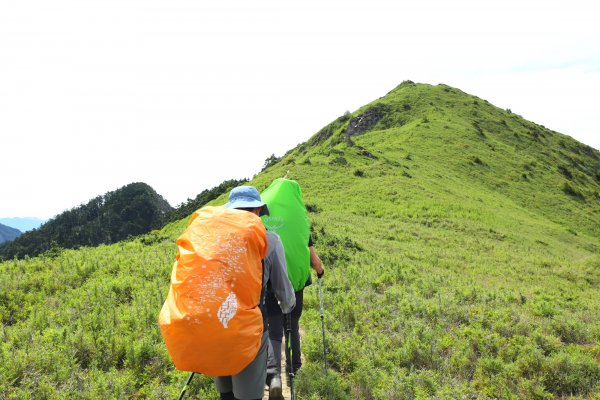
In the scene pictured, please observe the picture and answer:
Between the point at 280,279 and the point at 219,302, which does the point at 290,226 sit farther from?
the point at 219,302

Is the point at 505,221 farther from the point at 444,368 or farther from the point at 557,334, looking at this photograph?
the point at 444,368

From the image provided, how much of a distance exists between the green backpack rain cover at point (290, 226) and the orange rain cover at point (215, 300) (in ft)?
4.50

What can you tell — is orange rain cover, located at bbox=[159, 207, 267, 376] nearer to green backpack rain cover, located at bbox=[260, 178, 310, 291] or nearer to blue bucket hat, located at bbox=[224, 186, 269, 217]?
blue bucket hat, located at bbox=[224, 186, 269, 217]

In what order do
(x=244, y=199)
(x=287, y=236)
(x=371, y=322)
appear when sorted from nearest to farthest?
(x=244, y=199)
(x=287, y=236)
(x=371, y=322)

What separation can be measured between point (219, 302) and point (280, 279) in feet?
3.24

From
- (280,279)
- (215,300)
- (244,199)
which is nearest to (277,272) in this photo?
(280,279)

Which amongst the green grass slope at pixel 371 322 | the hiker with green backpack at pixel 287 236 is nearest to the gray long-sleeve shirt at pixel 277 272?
the hiker with green backpack at pixel 287 236

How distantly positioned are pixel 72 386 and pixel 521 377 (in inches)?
268

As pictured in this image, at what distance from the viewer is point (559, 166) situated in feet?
181

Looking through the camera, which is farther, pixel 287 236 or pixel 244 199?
pixel 287 236

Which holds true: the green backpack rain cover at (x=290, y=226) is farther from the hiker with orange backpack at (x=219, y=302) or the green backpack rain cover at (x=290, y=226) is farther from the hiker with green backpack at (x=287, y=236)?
the hiker with orange backpack at (x=219, y=302)

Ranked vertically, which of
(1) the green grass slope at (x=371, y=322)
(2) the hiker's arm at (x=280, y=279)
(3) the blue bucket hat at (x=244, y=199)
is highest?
(3) the blue bucket hat at (x=244, y=199)

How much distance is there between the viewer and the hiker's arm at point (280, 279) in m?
3.76

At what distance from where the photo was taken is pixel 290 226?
472 centimetres
